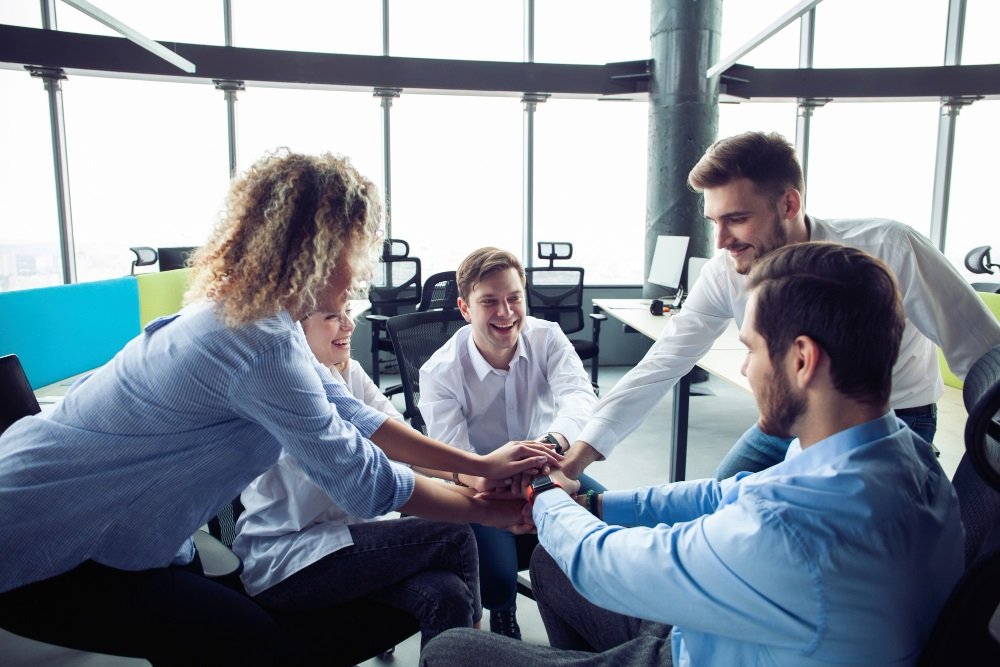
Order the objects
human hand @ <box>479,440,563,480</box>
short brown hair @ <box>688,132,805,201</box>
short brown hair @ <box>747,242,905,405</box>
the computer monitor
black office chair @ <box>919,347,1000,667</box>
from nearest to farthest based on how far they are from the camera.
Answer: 1. black office chair @ <box>919,347,1000,667</box>
2. short brown hair @ <box>747,242,905,405</box>
3. human hand @ <box>479,440,563,480</box>
4. short brown hair @ <box>688,132,805,201</box>
5. the computer monitor

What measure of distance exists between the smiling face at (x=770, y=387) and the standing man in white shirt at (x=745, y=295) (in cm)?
56

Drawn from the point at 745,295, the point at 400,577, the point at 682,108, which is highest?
the point at 682,108

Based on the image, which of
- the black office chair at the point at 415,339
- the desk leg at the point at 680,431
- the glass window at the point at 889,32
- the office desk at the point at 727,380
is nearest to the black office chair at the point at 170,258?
the black office chair at the point at 415,339

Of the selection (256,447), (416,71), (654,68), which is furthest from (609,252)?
(256,447)

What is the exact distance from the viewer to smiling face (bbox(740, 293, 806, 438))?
0.93m

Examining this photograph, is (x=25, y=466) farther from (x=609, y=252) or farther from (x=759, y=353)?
(x=609, y=252)

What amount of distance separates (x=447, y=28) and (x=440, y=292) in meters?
2.83

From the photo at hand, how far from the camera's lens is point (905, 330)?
1.25 metres

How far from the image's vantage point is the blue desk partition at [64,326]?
234 centimetres

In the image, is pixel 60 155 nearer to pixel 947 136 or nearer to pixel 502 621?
pixel 502 621

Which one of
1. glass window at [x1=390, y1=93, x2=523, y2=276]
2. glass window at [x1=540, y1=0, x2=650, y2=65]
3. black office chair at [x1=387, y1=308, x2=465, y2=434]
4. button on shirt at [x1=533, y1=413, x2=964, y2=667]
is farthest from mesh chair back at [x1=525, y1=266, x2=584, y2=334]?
button on shirt at [x1=533, y1=413, x2=964, y2=667]

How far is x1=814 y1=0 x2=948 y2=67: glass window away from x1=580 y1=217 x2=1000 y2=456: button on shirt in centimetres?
589

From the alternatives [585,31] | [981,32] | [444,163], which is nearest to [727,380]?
[444,163]

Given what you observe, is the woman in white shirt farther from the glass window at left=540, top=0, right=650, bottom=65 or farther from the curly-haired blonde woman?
the glass window at left=540, top=0, right=650, bottom=65
